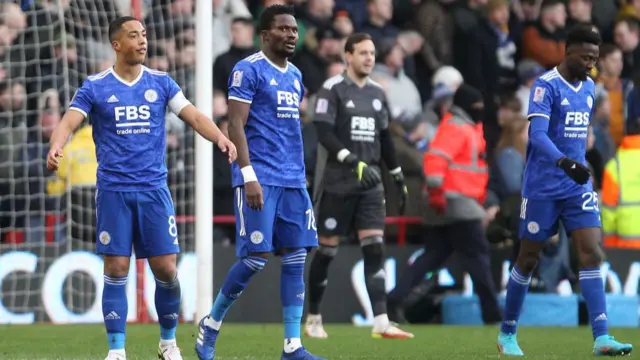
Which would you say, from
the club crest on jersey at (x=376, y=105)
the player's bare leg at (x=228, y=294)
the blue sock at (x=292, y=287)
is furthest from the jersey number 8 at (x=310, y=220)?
the club crest on jersey at (x=376, y=105)

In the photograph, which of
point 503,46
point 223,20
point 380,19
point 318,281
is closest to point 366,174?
point 318,281

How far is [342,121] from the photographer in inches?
468

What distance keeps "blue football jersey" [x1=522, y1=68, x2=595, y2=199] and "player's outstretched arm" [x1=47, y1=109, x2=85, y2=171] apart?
130 inches

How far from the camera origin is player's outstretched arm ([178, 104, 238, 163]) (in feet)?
26.1

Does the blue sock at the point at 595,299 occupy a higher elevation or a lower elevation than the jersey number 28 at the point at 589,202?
lower

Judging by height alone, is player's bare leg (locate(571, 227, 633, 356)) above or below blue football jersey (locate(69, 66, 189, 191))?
below

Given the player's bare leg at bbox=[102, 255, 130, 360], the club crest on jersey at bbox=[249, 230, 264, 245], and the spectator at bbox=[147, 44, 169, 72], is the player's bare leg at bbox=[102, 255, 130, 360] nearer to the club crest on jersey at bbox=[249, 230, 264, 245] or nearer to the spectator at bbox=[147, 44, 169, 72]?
the club crest on jersey at bbox=[249, 230, 264, 245]

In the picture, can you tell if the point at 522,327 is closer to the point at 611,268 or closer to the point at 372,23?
the point at 611,268

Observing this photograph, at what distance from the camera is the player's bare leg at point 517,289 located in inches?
382

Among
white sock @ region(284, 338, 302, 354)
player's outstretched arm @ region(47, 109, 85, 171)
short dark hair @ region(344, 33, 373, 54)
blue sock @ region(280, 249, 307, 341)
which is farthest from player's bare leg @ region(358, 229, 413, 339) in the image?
player's outstretched arm @ region(47, 109, 85, 171)

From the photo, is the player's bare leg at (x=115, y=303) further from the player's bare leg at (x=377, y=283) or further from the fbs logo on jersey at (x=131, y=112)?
the player's bare leg at (x=377, y=283)

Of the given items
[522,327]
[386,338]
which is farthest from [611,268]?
[386,338]

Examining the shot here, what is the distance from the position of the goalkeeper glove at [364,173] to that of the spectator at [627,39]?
7573mm

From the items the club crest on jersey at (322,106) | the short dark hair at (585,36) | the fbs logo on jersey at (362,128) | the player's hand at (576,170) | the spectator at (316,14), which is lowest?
the player's hand at (576,170)
